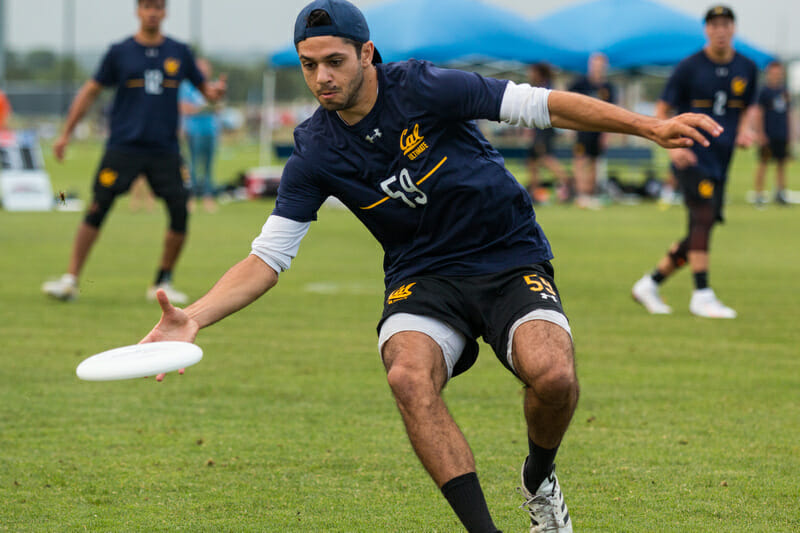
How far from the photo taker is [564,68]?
24.2 metres

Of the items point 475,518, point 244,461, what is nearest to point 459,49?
point 244,461

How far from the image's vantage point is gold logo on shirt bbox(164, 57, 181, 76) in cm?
969

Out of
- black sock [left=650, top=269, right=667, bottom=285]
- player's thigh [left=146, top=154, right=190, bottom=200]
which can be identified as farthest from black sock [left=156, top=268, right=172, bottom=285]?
black sock [left=650, top=269, right=667, bottom=285]

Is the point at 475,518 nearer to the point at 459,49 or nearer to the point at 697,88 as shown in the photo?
the point at 697,88

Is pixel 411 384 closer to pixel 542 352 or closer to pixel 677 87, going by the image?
pixel 542 352

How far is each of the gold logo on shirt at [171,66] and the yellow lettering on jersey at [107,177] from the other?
0.97 metres

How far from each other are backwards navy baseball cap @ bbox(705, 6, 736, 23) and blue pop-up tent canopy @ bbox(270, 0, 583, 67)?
553 inches

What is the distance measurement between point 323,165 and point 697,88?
604cm

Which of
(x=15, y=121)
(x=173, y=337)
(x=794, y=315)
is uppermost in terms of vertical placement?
(x=173, y=337)

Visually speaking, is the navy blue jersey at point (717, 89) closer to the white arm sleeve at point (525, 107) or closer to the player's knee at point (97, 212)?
the player's knee at point (97, 212)

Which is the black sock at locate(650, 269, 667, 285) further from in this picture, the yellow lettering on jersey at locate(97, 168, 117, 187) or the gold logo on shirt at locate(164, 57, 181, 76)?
the yellow lettering on jersey at locate(97, 168, 117, 187)

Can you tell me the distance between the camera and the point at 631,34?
23859mm

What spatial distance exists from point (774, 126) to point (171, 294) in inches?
621

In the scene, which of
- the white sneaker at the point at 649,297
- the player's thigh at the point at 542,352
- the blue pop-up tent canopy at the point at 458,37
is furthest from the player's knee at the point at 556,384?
the blue pop-up tent canopy at the point at 458,37
